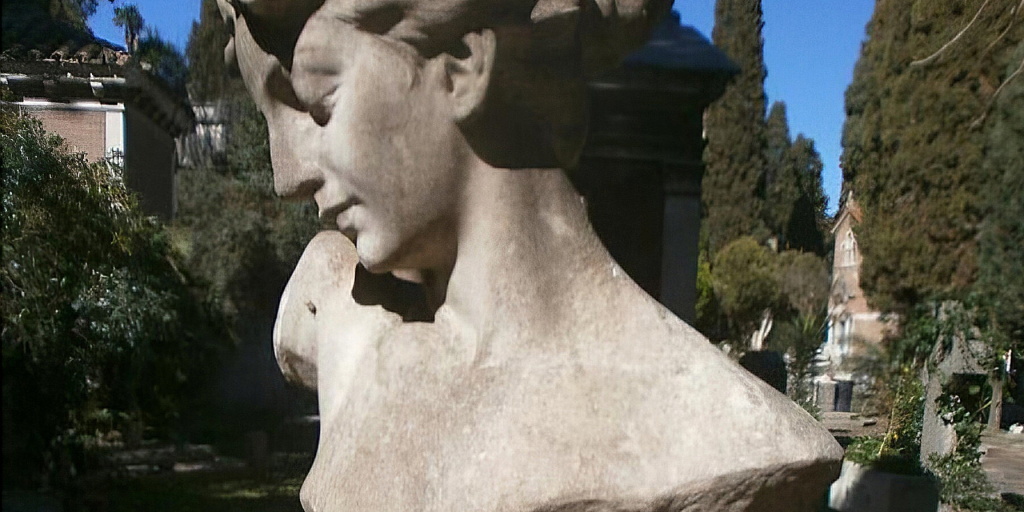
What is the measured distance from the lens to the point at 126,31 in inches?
67.0

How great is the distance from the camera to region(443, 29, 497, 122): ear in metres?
0.91

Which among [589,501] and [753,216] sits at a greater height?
[753,216]

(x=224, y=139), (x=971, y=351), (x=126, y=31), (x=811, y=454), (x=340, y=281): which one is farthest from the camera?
(x=971, y=351)

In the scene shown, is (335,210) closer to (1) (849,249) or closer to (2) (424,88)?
(2) (424,88)

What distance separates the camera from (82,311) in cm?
215

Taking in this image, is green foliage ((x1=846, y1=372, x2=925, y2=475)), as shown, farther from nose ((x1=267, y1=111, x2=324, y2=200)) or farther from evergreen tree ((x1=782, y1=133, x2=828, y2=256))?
nose ((x1=267, y1=111, x2=324, y2=200))

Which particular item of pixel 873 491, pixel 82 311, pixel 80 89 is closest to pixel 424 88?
pixel 80 89

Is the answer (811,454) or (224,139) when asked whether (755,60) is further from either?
(224,139)

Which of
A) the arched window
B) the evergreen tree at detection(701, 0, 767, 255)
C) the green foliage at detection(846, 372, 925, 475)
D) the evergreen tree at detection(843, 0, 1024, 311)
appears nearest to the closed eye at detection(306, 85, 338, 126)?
the evergreen tree at detection(701, 0, 767, 255)

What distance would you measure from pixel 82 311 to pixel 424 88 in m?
1.60

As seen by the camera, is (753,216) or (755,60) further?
(753,216)

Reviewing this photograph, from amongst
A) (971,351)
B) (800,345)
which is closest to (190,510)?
(800,345)

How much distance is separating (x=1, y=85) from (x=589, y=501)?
132 cm

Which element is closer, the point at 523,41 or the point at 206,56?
the point at 523,41
